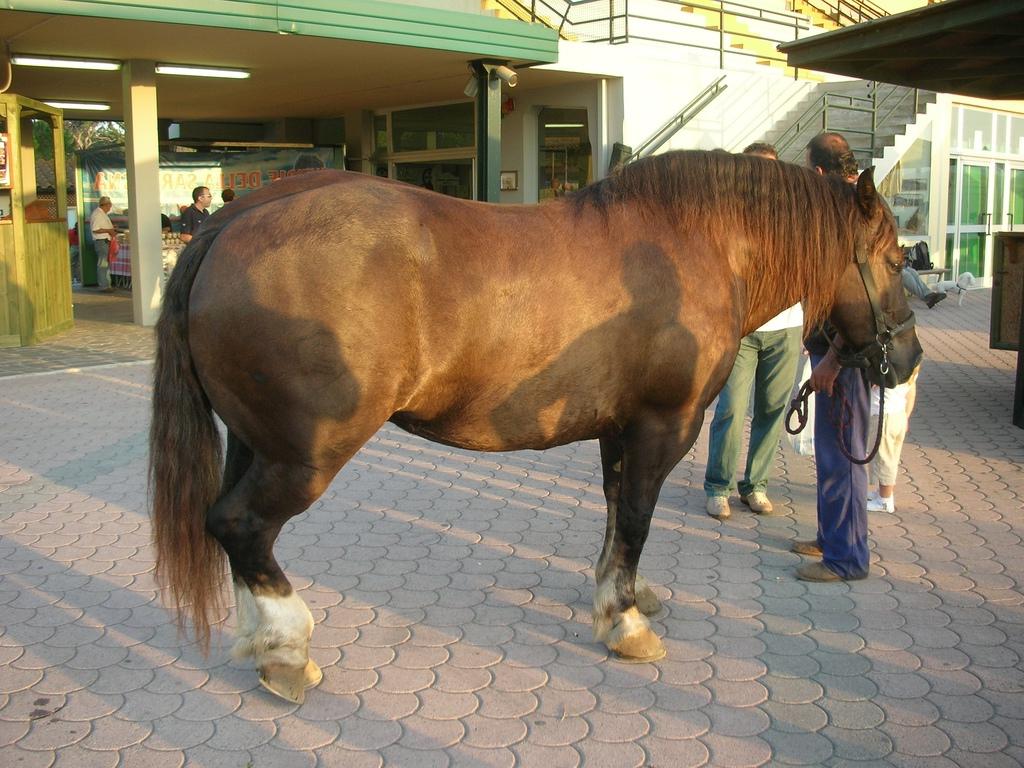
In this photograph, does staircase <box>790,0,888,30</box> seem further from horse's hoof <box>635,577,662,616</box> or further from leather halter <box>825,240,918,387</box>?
horse's hoof <box>635,577,662,616</box>

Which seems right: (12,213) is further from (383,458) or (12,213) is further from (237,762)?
(237,762)

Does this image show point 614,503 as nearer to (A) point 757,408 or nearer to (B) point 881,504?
(A) point 757,408

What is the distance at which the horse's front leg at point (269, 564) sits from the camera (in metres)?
3.10

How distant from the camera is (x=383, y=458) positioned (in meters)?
6.81

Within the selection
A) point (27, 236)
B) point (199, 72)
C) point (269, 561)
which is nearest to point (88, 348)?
point (27, 236)

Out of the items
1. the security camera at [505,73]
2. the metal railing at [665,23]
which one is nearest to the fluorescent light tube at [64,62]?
the security camera at [505,73]

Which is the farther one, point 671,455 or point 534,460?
point 534,460

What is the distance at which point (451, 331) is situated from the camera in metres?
3.09

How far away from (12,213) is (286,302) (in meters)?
9.49

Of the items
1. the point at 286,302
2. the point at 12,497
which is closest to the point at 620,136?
the point at 12,497

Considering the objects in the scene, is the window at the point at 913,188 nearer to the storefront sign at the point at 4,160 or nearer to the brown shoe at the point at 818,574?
the storefront sign at the point at 4,160

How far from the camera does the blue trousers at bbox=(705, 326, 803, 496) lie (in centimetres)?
526

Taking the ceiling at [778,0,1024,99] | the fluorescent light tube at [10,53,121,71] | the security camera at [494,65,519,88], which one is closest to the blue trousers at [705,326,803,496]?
the ceiling at [778,0,1024,99]

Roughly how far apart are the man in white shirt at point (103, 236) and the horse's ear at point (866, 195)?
19.1 metres
